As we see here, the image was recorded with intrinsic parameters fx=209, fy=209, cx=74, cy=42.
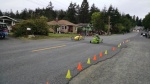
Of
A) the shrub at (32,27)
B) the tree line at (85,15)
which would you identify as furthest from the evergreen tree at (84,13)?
the shrub at (32,27)

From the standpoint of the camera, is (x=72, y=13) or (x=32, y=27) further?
(x=72, y=13)

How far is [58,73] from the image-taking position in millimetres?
8984

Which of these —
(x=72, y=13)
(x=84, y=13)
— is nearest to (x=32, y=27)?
(x=72, y=13)

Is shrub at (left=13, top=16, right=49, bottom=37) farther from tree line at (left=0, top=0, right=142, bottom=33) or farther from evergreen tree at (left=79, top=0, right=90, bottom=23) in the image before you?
evergreen tree at (left=79, top=0, right=90, bottom=23)

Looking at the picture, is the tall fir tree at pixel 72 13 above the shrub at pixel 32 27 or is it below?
above

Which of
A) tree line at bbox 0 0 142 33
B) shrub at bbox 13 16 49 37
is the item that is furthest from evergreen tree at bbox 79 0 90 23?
shrub at bbox 13 16 49 37

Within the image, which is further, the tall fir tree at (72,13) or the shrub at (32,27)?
the tall fir tree at (72,13)

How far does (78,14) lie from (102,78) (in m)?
118

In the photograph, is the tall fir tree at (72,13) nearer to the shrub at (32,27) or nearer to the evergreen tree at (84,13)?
the evergreen tree at (84,13)

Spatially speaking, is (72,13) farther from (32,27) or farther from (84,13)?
(32,27)

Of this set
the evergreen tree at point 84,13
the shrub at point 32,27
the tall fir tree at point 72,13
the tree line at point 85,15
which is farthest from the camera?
the evergreen tree at point 84,13

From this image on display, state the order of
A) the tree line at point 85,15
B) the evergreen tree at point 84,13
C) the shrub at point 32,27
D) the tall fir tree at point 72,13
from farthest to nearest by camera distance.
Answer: the evergreen tree at point 84,13
the tall fir tree at point 72,13
the tree line at point 85,15
the shrub at point 32,27

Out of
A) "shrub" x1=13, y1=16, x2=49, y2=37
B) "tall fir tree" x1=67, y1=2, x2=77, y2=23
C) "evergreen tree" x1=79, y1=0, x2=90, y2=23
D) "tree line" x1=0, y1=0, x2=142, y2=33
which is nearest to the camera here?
"shrub" x1=13, y1=16, x2=49, y2=37

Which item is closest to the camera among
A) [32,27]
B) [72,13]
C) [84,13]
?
[32,27]
